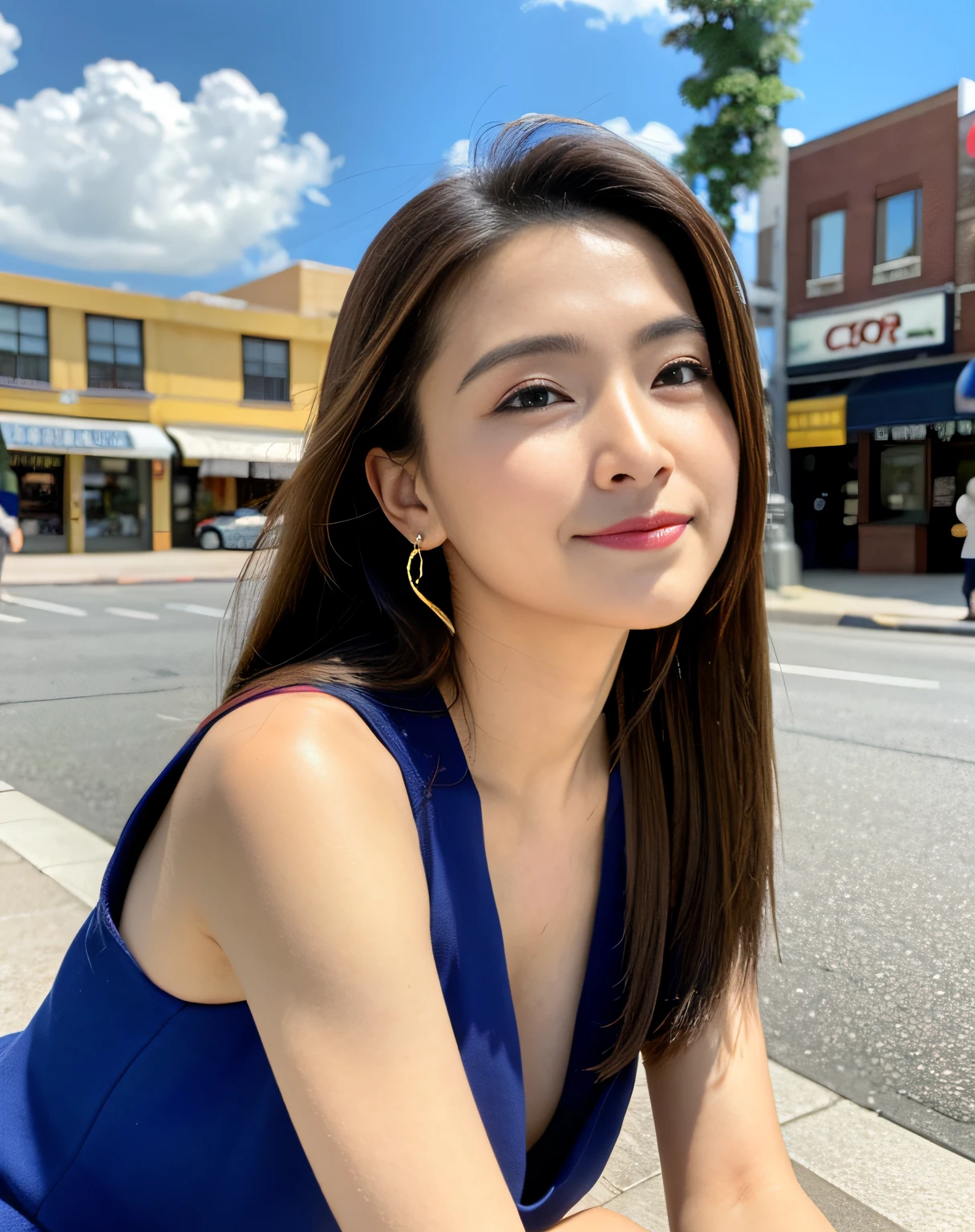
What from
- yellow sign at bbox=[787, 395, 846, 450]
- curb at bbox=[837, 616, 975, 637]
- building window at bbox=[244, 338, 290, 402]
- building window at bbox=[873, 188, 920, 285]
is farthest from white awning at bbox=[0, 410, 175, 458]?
curb at bbox=[837, 616, 975, 637]

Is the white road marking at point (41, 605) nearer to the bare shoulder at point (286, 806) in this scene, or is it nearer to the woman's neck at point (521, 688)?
the woman's neck at point (521, 688)

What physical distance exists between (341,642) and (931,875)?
2.30 meters

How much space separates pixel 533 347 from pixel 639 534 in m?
0.21

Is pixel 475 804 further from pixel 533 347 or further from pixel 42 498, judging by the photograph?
pixel 42 498

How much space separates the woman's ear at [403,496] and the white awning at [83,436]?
21914 mm

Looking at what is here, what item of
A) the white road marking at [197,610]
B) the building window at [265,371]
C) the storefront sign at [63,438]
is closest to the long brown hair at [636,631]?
the white road marking at [197,610]

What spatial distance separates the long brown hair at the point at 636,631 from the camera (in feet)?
3.37

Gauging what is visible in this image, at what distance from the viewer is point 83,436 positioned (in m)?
22.6

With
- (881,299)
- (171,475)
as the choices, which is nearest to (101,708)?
(881,299)

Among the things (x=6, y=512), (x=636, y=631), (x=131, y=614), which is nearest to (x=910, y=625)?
(x=636, y=631)

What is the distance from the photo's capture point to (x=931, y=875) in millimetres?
2783

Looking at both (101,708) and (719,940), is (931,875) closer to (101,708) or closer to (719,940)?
(719,940)

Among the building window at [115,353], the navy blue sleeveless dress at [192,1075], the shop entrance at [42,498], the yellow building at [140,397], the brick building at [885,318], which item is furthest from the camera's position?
the building window at [115,353]

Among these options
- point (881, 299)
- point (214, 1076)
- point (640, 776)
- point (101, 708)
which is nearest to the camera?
point (214, 1076)
